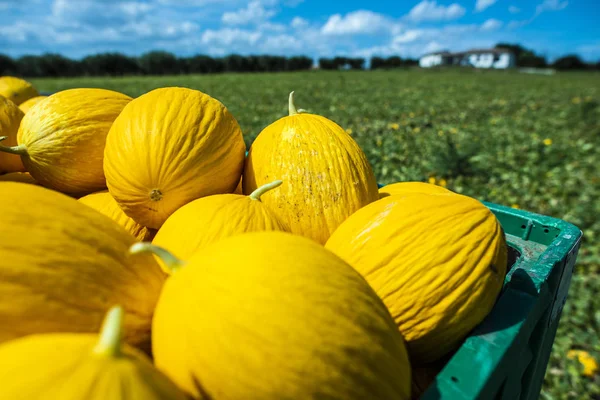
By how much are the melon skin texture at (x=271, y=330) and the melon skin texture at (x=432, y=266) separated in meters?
0.19

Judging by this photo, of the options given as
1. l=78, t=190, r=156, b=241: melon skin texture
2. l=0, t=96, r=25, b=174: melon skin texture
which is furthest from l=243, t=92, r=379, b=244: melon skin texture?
l=0, t=96, r=25, b=174: melon skin texture

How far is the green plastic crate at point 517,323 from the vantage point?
2.67 feet

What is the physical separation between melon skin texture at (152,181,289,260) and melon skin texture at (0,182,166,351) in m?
0.10

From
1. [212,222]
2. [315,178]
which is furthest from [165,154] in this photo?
[315,178]

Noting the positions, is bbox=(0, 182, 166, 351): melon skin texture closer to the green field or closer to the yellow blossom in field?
the green field

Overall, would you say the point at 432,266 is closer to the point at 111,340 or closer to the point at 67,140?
the point at 111,340

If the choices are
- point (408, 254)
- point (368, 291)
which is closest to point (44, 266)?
point (368, 291)

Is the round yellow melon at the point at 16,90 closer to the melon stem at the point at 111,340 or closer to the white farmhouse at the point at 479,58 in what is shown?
the melon stem at the point at 111,340

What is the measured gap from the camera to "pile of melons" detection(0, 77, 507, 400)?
619 millimetres

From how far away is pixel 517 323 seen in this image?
3.18ft

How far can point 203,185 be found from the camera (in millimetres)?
1233

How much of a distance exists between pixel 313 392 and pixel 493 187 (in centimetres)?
501

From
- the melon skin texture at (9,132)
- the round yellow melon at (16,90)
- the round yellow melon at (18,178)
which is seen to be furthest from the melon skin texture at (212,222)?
the round yellow melon at (16,90)

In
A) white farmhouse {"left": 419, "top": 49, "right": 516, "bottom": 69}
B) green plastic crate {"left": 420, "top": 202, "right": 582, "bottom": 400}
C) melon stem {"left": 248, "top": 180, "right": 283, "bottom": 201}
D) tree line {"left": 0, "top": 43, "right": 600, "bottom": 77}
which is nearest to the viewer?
green plastic crate {"left": 420, "top": 202, "right": 582, "bottom": 400}
